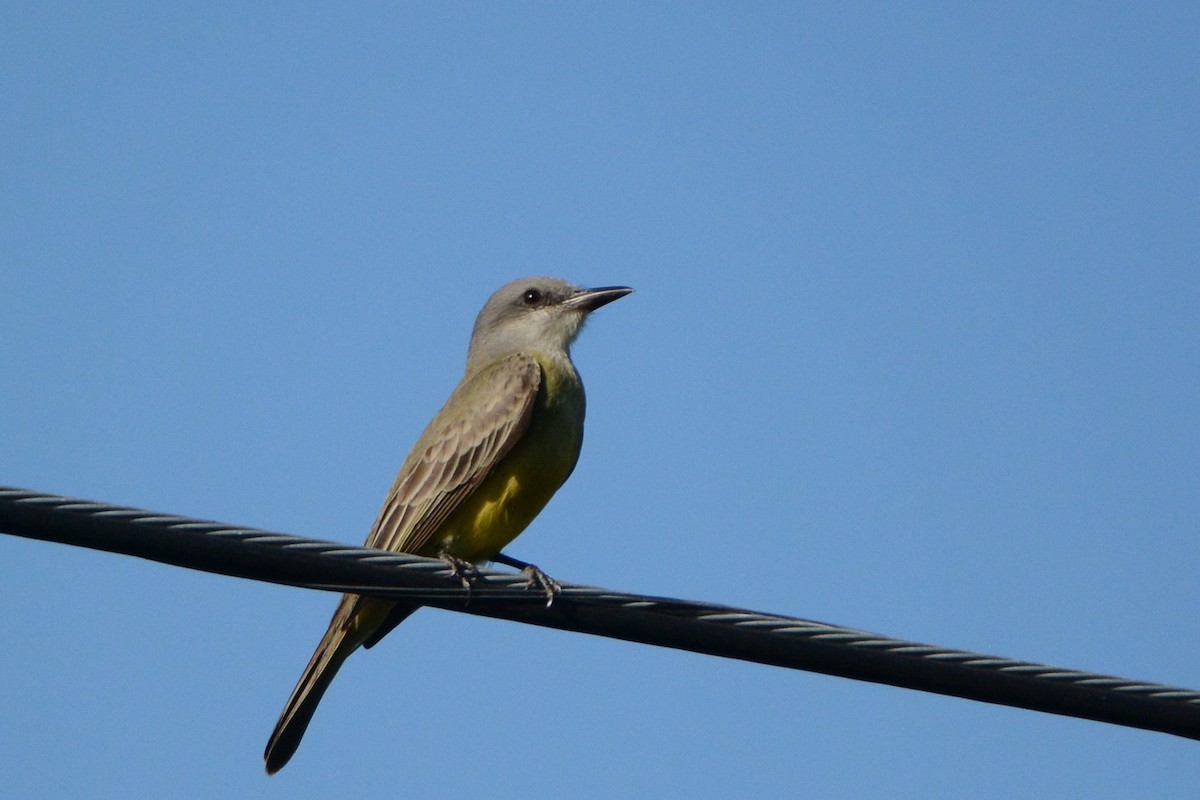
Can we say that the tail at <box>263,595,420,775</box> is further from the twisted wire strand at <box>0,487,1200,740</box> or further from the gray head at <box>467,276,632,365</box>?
the gray head at <box>467,276,632,365</box>

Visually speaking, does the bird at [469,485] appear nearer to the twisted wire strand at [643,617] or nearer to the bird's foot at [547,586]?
the bird's foot at [547,586]

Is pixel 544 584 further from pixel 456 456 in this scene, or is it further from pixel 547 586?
pixel 456 456

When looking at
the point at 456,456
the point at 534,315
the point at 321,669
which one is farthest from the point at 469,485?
the point at 534,315

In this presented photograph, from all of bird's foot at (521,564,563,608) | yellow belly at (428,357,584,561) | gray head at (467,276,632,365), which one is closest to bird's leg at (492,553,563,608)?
bird's foot at (521,564,563,608)

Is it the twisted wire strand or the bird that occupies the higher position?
the bird

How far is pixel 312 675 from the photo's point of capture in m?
7.10

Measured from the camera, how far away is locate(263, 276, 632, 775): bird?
23.4ft

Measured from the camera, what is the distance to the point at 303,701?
7125 mm

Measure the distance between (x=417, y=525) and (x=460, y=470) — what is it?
0.37 meters

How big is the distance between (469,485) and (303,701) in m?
1.41

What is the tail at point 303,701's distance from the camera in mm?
7082

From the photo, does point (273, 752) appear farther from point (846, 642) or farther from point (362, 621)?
point (846, 642)

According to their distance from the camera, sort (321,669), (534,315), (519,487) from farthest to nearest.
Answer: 1. (534,315)
2. (519,487)
3. (321,669)

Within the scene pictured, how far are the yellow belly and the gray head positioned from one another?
1281 mm
